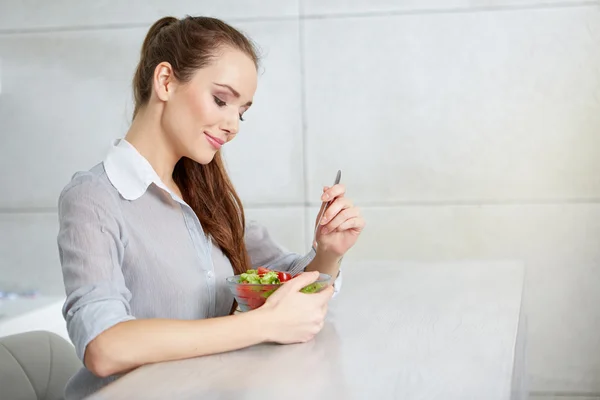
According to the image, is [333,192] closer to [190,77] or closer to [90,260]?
[190,77]

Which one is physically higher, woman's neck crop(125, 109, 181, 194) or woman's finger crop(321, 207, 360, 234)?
woman's neck crop(125, 109, 181, 194)

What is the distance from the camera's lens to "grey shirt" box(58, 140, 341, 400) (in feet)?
3.83

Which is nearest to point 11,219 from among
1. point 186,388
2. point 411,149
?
point 411,149

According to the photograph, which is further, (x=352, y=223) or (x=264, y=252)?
(x=264, y=252)

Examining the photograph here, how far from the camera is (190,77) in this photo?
1.47 m

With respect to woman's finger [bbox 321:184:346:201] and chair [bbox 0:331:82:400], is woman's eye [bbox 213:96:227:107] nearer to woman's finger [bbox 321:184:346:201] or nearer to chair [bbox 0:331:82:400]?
woman's finger [bbox 321:184:346:201]

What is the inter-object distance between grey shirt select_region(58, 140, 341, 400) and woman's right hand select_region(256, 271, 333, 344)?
0.66 ft

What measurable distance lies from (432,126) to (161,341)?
77.1 inches

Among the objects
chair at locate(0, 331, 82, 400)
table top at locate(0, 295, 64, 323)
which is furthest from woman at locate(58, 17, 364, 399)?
table top at locate(0, 295, 64, 323)

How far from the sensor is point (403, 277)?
1.83 m

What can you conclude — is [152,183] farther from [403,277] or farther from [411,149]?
[411,149]

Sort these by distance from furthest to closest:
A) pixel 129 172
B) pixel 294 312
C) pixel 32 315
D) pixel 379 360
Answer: pixel 32 315, pixel 129 172, pixel 294 312, pixel 379 360

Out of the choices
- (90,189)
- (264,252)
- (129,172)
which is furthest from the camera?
(264,252)

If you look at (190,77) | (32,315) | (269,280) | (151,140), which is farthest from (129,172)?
(32,315)
